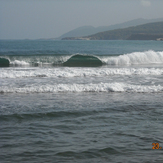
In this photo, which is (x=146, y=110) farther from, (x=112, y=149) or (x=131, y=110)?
(x=112, y=149)

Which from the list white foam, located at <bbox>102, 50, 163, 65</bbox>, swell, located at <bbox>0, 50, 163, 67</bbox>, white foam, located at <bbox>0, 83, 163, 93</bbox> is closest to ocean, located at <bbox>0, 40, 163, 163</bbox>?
white foam, located at <bbox>0, 83, 163, 93</bbox>

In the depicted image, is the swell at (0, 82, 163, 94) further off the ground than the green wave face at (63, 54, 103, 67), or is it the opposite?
the green wave face at (63, 54, 103, 67)

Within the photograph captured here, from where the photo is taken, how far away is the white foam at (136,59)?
27766mm

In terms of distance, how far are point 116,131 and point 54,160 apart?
1.76 metres

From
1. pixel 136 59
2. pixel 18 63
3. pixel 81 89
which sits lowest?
pixel 81 89

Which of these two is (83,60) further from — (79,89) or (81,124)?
(81,124)

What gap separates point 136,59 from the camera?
92.4ft

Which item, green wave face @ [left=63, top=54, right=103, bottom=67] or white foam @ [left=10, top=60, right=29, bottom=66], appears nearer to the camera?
white foam @ [left=10, top=60, right=29, bottom=66]

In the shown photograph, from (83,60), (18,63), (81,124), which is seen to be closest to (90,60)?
(83,60)

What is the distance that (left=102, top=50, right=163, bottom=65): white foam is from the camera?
27.8m

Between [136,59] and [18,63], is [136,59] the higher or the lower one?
the higher one

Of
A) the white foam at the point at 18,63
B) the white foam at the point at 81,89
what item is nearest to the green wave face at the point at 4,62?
the white foam at the point at 18,63

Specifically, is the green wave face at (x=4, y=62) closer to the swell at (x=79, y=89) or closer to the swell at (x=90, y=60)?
the swell at (x=90, y=60)

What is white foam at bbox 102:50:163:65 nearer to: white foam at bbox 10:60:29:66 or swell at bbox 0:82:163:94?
white foam at bbox 10:60:29:66
